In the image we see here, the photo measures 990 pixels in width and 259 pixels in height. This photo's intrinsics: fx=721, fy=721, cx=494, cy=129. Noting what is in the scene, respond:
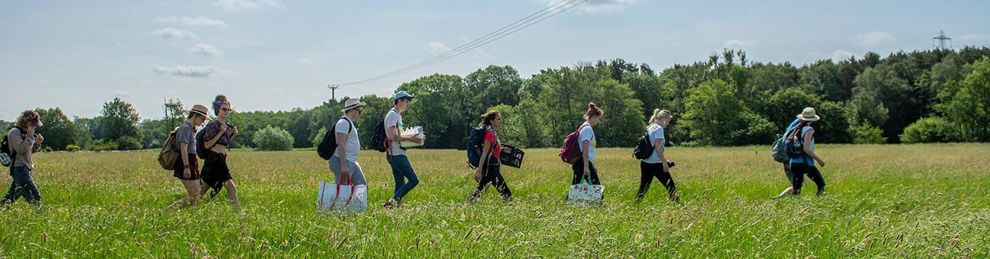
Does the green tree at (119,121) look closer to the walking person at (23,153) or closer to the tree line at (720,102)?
the tree line at (720,102)

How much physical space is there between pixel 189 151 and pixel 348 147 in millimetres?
2012

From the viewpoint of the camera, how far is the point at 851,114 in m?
73.1

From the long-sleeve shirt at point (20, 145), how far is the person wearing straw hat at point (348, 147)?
3859 millimetres

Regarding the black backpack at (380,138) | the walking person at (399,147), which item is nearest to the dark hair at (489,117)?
the walking person at (399,147)

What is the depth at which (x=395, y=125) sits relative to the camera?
8.98 meters

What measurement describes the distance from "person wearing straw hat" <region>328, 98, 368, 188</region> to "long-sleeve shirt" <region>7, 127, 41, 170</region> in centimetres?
386

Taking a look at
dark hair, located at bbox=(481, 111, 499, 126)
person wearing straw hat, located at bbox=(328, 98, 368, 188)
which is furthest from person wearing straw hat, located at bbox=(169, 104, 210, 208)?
dark hair, located at bbox=(481, 111, 499, 126)

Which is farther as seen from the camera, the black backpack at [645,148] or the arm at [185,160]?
the black backpack at [645,148]

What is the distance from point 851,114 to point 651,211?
75.4 m

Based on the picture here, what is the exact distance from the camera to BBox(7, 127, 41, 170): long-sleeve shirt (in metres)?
8.78

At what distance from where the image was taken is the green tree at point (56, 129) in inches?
3784

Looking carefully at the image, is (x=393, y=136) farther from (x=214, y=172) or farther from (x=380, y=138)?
(x=214, y=172)

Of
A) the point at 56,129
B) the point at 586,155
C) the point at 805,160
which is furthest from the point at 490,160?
the point at 56,129

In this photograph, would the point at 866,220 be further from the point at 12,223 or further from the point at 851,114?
the point at 851,114
